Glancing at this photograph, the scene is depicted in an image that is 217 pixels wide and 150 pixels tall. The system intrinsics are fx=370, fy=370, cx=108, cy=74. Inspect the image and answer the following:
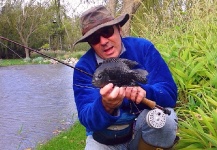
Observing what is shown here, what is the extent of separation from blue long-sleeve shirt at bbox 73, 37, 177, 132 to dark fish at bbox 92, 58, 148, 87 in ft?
0.60

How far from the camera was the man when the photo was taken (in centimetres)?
228

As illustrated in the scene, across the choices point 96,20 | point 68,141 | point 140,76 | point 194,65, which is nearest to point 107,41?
point 96,20

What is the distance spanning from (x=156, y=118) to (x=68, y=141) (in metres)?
3.20

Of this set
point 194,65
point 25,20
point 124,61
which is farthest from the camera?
point 25,20

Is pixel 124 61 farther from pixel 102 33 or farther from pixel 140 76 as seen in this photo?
pixel 102 33

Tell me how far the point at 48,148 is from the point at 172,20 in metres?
2.73

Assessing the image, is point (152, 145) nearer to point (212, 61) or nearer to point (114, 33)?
point (114, 33)

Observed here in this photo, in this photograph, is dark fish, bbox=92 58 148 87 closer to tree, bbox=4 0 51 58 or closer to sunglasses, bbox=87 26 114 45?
sunglasses, bbox=87 26 114 45

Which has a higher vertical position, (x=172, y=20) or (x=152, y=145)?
(x=172, y=20)

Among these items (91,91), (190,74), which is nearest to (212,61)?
(190,74)

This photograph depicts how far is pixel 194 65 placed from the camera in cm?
393

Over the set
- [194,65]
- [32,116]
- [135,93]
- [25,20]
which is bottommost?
[25,20]

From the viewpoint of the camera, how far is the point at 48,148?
489 centimetres

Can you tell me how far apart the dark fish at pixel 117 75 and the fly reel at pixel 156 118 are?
0.85 feet
